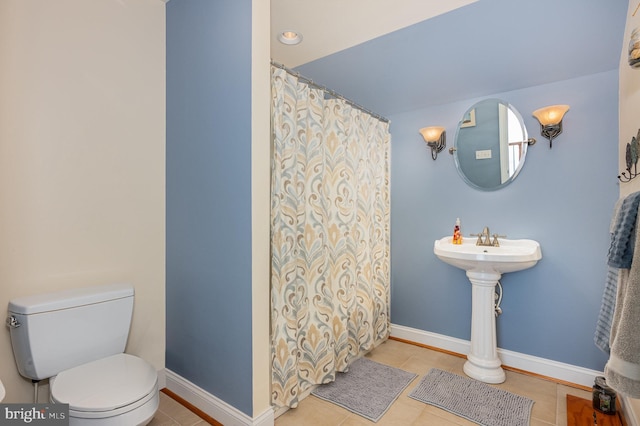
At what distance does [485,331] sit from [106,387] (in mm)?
2269

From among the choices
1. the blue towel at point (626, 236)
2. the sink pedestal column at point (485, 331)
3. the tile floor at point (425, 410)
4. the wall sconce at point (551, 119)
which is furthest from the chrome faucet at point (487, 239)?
the blue towel at point (626, 236)

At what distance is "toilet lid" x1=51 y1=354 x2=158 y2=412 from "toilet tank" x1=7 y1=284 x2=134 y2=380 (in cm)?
7

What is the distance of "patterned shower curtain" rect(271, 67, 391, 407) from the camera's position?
5.96 feet

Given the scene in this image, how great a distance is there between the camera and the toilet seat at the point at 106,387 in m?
1.25

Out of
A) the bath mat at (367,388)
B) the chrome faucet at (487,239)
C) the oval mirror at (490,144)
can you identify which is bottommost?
the bath mat at (367,388)

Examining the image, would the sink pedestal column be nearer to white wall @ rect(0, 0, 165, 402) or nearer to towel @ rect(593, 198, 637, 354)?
towel @ rect(593, 198, 637, 354)

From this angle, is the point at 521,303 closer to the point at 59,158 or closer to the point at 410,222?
the point at 410,222

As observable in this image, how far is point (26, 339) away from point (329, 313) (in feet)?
5.13

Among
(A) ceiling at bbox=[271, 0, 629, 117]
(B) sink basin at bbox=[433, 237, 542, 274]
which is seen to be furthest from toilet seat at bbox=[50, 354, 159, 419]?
(A) ceiling at bbox=[271, 0, 629, 117]

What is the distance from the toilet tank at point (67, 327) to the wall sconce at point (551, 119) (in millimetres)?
2850

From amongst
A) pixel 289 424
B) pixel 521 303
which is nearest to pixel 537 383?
pixel 521 303

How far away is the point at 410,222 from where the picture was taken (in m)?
2.90

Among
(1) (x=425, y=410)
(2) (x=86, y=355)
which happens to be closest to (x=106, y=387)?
(2) (x=86, y=355)

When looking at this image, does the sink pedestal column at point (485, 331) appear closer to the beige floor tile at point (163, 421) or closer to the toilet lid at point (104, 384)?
the beige floor tile at point (163, 421)
